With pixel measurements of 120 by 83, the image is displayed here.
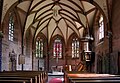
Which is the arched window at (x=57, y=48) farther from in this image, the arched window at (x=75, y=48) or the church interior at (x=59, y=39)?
the arched window at (x=75, y=48)

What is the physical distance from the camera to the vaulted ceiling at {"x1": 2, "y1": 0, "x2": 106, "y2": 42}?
20.8 metres

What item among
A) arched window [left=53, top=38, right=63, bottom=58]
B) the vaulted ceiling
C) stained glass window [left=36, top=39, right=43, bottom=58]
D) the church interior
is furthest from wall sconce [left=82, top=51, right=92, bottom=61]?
stained glass window [left=36, top=39, right=43, bottom=58]

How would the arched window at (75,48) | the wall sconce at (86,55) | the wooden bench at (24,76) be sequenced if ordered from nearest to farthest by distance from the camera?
the wooden bench at (24,76)
the wall sconce at (86,55)
the arched window at (75,48)

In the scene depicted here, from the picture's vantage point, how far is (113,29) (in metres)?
16.7

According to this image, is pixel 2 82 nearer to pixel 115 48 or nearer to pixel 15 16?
pixel 115 48

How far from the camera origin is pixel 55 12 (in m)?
23.5

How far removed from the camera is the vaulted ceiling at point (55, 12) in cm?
2084

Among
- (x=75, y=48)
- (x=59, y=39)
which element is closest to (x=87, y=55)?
(x=75, y=48)

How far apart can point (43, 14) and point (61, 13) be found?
2.44 metres

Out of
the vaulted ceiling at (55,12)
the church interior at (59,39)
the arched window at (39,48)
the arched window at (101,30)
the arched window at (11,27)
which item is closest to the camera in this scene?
the church interior at (59,39)

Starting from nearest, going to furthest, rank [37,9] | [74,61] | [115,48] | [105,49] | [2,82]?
[2,82], [115,48], [105,49], [37,9], [74,61]

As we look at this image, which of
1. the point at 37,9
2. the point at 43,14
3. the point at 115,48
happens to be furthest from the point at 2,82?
the point at 43,14

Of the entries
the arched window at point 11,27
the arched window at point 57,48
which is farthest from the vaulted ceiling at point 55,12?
the arched window at point 57,48

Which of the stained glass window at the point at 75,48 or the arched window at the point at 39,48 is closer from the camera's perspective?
the arched window at the point at 39,48
